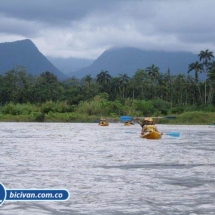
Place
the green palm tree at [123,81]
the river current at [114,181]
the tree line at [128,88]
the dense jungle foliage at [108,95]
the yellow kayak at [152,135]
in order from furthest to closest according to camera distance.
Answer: the green palm tree at [123,81] → the tree line at [128,88] → the dense jungle foliage at [108,95] → the yellow kayak at [152,135] → the river current at [114,181]

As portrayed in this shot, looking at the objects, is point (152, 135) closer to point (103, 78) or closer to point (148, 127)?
point (148, 127)

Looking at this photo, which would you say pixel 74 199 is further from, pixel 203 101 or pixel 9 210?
pixel 203 101

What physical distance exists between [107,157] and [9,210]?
912 cm

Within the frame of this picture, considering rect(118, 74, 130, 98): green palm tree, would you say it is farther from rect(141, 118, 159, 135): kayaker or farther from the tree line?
rect(141, 118, 159, 135): kayaker

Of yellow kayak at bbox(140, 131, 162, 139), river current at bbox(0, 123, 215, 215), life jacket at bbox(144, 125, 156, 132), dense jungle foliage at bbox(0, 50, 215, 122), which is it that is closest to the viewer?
river current at bbox(0, 123, 215, 215)

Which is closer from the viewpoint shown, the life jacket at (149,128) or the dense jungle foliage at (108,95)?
the life jacket at (149,128)

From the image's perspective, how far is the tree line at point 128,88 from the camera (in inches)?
2896

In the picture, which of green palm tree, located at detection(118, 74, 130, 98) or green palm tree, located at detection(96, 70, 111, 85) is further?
green palm tree, located at detection(96, 70, 111, 85)

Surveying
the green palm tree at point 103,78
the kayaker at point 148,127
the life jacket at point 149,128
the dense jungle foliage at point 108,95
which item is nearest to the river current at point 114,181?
the life jacket at point 149,128

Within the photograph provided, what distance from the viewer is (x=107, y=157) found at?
16500mm

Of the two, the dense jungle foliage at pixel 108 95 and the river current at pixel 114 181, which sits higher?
the dense jungle foliage at pixel 108 95

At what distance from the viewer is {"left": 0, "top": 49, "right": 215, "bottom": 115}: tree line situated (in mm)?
73562

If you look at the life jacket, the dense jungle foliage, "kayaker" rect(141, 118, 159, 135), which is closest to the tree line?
the dense jungle foliage

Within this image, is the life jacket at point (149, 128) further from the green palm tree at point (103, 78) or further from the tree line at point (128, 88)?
the green palm tree at point (103, 78)
